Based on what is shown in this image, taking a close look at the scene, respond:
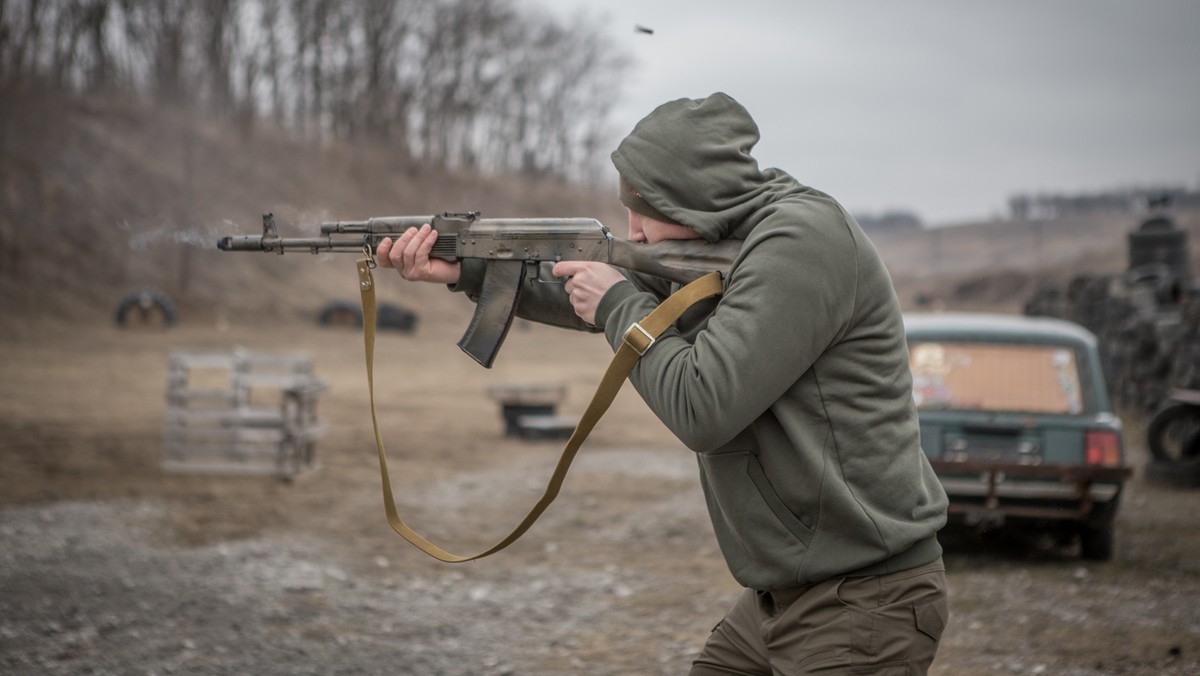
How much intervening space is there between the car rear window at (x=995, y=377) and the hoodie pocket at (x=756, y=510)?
588 cm

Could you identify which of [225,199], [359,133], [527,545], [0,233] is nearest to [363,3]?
[359,133]

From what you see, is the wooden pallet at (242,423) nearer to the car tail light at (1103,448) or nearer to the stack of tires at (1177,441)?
the car tail light at (1103,448)

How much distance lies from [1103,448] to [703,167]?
21.1 feet

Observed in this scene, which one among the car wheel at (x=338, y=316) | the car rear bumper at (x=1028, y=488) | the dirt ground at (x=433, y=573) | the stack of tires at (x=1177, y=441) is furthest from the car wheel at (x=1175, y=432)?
the car wheel at (x=338, y=316)

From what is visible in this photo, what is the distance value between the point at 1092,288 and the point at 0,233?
28.2m

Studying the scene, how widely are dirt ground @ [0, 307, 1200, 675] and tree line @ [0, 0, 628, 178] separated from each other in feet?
93.8

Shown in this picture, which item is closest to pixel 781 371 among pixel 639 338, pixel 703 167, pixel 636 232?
pixel 639 338

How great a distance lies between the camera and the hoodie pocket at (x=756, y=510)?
7.91 ft

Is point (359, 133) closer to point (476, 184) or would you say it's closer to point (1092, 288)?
point (476, 184)

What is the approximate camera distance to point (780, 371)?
2.24m

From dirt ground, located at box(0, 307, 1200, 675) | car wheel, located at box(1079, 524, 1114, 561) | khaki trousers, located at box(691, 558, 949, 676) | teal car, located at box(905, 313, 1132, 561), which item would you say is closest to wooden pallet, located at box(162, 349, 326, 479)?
dirt ground, located at box(0, 307, 1200, 675)

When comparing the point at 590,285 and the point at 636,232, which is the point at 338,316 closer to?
the point at 636,232

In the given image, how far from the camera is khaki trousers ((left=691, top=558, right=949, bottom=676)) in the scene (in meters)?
2.37

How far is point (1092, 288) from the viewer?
74.5ft
